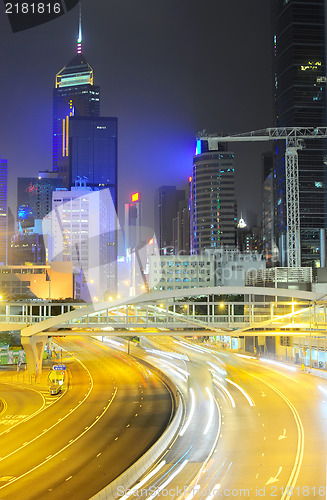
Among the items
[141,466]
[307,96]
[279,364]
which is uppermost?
[307,96]

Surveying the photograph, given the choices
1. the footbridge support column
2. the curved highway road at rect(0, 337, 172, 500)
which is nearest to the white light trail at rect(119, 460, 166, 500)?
the curved highway road at rect(0, 337, 172, 500)

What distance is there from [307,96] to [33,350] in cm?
13239

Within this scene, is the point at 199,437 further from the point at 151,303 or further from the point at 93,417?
the point at 151,303

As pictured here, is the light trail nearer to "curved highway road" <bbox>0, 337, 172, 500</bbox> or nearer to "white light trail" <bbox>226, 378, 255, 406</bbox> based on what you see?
"white light trail" <bbox>226, 378, 255, 406</bbox>

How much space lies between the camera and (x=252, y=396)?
53.1 meters

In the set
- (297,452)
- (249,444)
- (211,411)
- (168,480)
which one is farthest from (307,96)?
(168,480)

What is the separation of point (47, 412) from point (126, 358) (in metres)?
47.4

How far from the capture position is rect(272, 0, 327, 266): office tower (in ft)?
556

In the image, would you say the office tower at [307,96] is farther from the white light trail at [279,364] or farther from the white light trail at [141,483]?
the white light trail at [141,483]

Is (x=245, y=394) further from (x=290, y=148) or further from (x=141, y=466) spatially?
(x=290, y=148)

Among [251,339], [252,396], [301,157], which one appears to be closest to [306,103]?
[301,157]

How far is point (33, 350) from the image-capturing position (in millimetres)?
67500

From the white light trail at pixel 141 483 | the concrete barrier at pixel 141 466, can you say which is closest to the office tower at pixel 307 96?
the concrete barrier at pixel 141 466

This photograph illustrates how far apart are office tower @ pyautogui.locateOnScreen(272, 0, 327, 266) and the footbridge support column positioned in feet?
370
